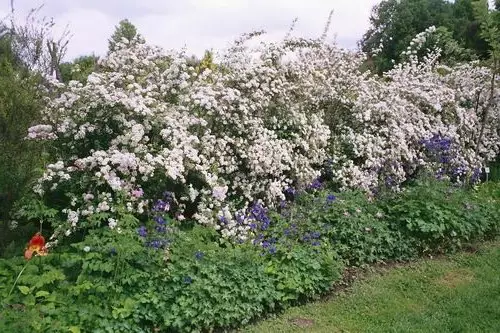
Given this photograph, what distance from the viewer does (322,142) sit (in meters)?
7.59

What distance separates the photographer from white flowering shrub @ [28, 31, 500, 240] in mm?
5328

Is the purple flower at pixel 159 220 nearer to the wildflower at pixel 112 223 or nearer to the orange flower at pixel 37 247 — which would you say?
the wildflower at pixel 112 223

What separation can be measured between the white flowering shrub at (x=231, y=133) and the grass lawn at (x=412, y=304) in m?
1.21

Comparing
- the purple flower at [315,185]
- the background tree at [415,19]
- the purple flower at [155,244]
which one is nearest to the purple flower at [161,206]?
the purple flower at [155,244]

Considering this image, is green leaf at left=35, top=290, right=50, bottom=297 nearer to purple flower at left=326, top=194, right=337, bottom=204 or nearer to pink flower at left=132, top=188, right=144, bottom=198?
pink flower at left=132, top=188, right=144, bottom=198

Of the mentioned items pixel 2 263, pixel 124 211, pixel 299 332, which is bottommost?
pixel 299 332

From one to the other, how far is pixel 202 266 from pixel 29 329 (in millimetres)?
1429

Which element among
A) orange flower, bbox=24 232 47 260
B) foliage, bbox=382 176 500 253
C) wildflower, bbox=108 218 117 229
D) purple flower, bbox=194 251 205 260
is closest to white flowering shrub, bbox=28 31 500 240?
wildflower, bbox=108 218 117 229

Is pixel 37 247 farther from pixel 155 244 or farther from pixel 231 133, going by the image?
pixel 231 133

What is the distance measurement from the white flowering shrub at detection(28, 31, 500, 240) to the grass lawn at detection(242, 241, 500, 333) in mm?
1206

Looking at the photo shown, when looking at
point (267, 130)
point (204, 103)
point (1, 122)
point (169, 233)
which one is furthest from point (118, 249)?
point (267, 130)

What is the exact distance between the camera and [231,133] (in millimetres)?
6570

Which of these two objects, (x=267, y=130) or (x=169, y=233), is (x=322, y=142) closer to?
(x=267, y=130)

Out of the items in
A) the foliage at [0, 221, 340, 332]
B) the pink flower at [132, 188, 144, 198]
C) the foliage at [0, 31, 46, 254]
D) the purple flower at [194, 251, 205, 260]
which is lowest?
the foliage at [0, 221, 340, 332]
